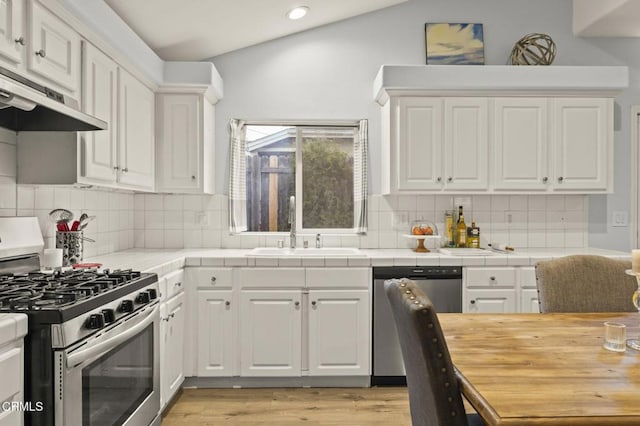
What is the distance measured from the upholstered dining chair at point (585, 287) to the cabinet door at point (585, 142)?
62.3 inches

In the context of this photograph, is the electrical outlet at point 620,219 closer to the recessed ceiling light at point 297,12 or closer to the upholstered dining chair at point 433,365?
the recessed ceiling light at point 297,12

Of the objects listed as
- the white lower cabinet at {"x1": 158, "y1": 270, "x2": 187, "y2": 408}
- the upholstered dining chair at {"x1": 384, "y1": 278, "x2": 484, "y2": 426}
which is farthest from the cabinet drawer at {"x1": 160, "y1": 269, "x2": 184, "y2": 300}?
the upholstered dining chair at {"x1": 384, "y1": 278, "x2": 484, "y2": 426}

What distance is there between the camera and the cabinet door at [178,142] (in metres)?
3.45

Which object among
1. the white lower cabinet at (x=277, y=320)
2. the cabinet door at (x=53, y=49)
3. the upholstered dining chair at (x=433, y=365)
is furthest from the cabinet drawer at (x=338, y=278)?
the upholstered dining chair at (x=433, y=365)

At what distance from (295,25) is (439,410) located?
128 inches

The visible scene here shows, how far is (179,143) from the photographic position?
11.4 feet

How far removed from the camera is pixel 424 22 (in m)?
3.89

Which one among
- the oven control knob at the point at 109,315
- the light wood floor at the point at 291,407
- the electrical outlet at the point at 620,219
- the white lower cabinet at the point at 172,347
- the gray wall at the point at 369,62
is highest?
the gray wall at the point at 369,62

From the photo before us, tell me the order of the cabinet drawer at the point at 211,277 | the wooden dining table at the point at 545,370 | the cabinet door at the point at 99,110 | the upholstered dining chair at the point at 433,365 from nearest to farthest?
the wooden dining table at the point at 545,370 → the upholstered dining chair at the point at 433,365 → the cabinet door at the point at 99,110 → the cabinet drawer at the point at 211,277

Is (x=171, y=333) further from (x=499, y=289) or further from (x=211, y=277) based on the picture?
(x=499, y=289)

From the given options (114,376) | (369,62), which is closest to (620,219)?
(369,62)

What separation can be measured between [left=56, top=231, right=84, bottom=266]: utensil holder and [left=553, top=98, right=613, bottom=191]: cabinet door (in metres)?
3.23

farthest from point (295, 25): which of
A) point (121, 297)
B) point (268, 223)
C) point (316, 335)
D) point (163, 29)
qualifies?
point (121, 297)

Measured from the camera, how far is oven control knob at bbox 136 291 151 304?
2088 millimetres
